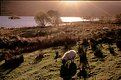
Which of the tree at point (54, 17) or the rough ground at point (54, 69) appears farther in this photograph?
the tree at point (54, 17)

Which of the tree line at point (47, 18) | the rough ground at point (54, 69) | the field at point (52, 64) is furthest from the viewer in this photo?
the tree line at point (47, 18)

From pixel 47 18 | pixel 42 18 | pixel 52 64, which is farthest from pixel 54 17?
pixel 52 64

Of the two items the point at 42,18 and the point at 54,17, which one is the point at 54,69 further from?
the point at 54,17

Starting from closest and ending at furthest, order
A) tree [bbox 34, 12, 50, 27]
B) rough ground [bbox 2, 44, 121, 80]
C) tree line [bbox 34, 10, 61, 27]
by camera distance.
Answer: rough ground [bbox 2, 44, 121, 80] < tree [bbox 34, 12, 50, 27] < tree line [bbox 34, 10, 61, 27]

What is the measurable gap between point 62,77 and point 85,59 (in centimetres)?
444

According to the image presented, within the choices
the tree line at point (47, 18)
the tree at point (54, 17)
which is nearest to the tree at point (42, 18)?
the tree line at point (47, 18)

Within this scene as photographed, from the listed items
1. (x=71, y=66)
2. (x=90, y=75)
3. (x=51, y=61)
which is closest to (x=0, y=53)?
(x=51, y=61)

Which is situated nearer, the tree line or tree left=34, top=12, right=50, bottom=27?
tree left=34, top=12, right=50, bottom=27

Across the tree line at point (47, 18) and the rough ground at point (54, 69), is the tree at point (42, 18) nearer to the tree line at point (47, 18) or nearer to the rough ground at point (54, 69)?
the tree line at point (47, 18)

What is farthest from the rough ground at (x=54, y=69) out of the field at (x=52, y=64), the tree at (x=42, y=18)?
the tree at (x=42, y=18)

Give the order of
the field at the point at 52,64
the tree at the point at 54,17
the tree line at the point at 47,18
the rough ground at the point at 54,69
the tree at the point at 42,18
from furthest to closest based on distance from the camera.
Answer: the tree at the point at 54,17
the tree line at the point at 47,18
the tree at the point at 42,18
the field at the point at 52,64
the rough ground at the point at 54,69

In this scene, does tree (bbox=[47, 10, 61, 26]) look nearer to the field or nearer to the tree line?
the tree line

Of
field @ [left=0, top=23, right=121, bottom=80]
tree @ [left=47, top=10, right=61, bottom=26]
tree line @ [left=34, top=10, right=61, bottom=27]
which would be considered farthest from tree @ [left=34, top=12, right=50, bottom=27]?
field @ [left=0, top=23, right=121, bottom=80]

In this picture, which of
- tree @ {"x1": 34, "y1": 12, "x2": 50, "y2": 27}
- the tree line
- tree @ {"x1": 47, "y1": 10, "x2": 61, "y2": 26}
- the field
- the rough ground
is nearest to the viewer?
the rough ground
